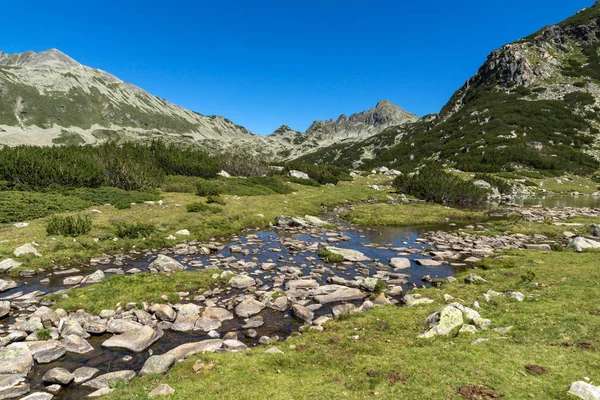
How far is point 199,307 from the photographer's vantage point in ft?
39.3

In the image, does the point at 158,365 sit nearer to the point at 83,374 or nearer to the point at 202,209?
the point at 83,374

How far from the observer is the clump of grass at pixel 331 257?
62.1 ft

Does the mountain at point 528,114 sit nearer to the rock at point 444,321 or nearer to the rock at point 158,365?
the rock at point 444,321

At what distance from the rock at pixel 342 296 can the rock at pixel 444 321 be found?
3947mm

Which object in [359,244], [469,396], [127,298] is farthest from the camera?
[359,244]

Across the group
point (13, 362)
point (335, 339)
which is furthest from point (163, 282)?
point (335, 339)

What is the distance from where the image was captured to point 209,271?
15.6m

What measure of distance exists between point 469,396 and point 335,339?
388cm

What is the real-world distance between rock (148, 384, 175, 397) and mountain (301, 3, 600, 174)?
8415cm

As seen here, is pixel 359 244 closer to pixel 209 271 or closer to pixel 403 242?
pixel 403 242

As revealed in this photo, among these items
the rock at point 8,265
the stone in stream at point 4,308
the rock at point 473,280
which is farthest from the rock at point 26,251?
the rock at point 473,280

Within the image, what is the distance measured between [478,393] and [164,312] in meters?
9.98

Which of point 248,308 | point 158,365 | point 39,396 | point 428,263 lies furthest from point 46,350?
point 428,263

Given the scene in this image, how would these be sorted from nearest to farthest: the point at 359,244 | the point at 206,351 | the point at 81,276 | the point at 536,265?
the point at 206,351 < the point at 81,276 < the point at 536,265 < the point at 359,244
